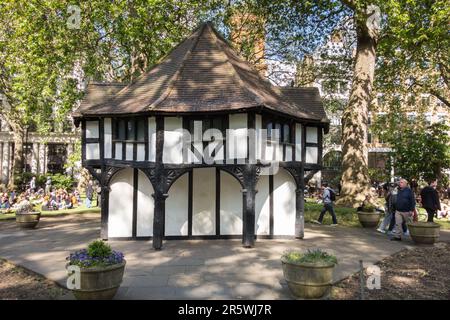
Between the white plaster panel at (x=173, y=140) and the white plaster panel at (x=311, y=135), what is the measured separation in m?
5.29

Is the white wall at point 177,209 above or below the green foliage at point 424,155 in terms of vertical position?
below

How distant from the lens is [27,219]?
16969mm

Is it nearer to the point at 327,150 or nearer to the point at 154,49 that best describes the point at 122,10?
the point at 154,49

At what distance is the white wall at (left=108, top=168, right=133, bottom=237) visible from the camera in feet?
46.9

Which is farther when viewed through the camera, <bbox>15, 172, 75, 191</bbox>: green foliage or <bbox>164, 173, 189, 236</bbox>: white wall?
<bbox>15, 172, 75, 191</bbox>: green foliage

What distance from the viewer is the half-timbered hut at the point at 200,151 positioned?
1295 centimetres

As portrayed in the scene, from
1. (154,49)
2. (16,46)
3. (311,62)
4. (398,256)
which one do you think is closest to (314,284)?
(398,256)

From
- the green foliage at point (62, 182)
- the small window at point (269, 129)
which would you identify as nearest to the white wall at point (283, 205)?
the small window at point (269, 129)

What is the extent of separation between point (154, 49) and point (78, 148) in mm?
13024

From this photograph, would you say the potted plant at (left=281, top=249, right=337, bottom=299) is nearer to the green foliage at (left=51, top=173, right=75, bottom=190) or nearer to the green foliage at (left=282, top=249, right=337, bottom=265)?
the green foliage at (left=282, top=249, right=337, bottom=265)

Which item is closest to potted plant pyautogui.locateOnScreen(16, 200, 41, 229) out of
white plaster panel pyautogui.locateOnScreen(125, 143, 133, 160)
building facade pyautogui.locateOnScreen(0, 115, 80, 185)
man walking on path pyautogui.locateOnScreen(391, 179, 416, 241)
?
white plaster panel pyautogui.locateOnScreen(125, 143, 133, 160)

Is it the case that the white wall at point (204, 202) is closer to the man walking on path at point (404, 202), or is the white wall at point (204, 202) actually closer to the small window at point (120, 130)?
the small window at point (120, 130)

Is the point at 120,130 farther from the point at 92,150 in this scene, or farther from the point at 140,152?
the point at 92,150

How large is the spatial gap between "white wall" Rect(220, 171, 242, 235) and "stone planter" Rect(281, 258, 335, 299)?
22.9 feet
